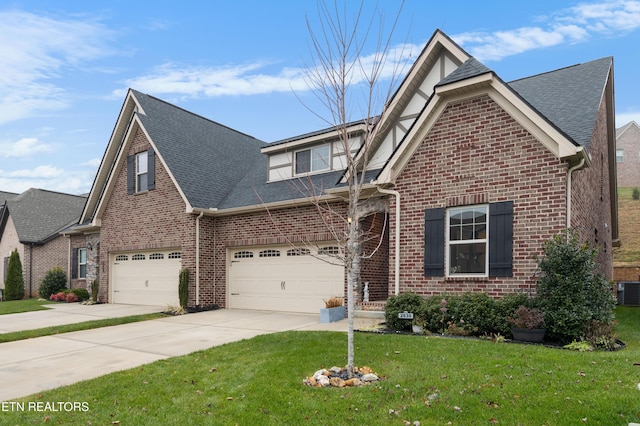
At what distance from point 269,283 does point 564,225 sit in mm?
9477

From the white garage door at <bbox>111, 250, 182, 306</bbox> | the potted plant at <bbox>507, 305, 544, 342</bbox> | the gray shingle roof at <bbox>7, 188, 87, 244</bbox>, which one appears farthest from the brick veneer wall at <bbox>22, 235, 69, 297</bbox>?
the potted plant at <bbox>507, 305, 544, 342</bbox>

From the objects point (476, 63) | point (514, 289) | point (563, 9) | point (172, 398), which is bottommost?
point (172, 398)

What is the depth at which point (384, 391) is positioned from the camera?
A: 5633mm

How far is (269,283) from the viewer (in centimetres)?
1522

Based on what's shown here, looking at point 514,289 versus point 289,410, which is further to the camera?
point 514,289

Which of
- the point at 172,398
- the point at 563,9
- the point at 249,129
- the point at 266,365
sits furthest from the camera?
the point at 249,129

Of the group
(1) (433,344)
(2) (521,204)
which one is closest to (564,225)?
(2) (521,204)

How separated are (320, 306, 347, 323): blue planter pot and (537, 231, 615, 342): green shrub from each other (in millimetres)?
5285

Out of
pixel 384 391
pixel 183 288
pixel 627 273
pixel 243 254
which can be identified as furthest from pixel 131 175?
pixel 627 273

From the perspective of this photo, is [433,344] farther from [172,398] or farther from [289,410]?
[172,398]

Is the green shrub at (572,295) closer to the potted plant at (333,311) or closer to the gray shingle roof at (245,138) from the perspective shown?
the gray shingle roof at (245,138)

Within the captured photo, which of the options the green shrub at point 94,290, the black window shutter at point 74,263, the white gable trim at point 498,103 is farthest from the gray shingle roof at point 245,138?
the black window shutter at point 74,263

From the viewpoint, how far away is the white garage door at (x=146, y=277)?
56.4 feet

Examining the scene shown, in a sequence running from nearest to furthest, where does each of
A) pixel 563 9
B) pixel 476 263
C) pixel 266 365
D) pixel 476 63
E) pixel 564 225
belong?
pixel 266 365, pixel 564 225, pixel 476 263, pixel 476 63, pixel 563 9
